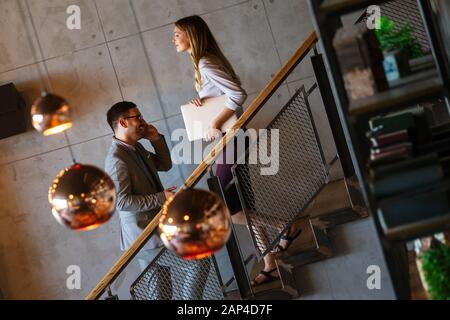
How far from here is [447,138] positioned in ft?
13.3

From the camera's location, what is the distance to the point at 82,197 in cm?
355

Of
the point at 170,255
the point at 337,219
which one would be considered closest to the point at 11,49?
the point at 170,255

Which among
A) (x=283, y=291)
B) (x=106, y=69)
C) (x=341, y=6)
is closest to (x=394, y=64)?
(x=341, y=6)

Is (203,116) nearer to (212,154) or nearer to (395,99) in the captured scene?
(212,154)

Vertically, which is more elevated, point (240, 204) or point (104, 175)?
point (104, 175)

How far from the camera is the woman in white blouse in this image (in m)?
5.39

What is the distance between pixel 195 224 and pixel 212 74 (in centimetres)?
214

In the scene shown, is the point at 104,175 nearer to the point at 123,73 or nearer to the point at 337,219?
the point at 337,219

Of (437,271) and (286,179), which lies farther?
(286,179)

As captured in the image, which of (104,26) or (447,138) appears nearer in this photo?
(447,138)

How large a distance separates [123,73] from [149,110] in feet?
1.18

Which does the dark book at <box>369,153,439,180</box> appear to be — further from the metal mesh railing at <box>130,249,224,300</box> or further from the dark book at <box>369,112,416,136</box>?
the metal mesh railing at <box>130,249,224,300</box>

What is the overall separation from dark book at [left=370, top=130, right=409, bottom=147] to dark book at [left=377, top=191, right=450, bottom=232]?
0.28m

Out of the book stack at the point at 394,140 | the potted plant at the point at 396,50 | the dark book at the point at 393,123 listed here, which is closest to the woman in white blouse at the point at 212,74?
the potted plant at the point at 396,50
